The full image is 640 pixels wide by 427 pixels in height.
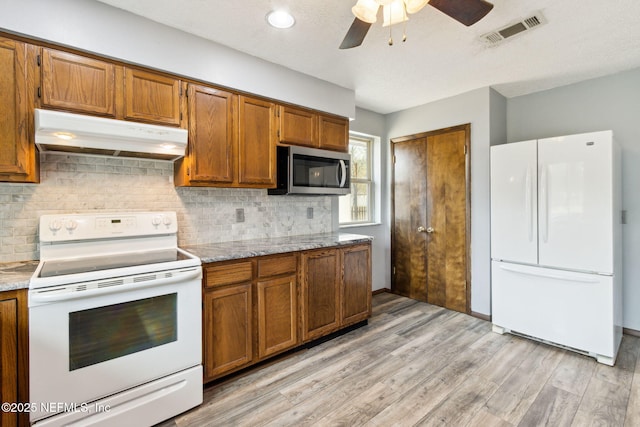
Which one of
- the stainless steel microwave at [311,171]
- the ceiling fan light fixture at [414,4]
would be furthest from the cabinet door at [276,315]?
the ceiling fan light fixture at [414,4]

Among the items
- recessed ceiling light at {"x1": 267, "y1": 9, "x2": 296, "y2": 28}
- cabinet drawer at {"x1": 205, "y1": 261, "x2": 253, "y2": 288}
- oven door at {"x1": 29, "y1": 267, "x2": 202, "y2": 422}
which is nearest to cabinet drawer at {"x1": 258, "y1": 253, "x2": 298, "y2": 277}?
cabinet drawer at {"x1": 205, "y1": 261, "x2": 253, "y2": 288}

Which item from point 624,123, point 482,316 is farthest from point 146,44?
point 624,123

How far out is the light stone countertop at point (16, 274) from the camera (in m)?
1.48

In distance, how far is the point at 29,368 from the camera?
1.51 m

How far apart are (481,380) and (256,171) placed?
7.83 feet

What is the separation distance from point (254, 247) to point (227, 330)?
643 millimetres

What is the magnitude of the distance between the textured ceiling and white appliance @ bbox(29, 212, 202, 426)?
155 centimetres

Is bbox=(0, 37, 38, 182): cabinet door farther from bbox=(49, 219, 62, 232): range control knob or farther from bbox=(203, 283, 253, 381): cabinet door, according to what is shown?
bbox=(203, 283, 253, 381): cabinet door

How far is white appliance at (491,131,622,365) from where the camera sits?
96.1 inches

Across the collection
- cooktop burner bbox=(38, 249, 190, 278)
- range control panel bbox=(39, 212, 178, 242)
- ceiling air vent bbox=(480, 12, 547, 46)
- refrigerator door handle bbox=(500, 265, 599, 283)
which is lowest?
refrigerator door handle bbox=(500, 265, 599, 283)

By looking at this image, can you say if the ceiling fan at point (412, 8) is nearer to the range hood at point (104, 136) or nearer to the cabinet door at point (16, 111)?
the range hood at point (104, 136)

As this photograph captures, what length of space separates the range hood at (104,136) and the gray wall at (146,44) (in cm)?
46

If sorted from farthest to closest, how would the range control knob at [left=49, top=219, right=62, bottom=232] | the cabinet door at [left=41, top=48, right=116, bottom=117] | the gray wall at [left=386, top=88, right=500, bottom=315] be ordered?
1. the gray wall at [left=386, top=88, right=500, bottom=315]
2. the range control knob at [left=49, top=219, right=62, bottom=232]
3. the cabinet door at [left=41, top=48, right=116, bottom=117]

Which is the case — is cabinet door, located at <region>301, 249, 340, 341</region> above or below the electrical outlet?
below
